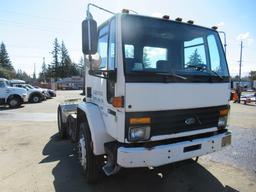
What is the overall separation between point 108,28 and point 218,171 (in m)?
3.24

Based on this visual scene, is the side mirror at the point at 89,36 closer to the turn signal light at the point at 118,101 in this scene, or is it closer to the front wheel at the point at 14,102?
the turn signal light at the point at 118,101

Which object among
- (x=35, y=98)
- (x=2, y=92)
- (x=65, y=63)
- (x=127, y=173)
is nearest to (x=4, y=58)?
(x=65, y=63)

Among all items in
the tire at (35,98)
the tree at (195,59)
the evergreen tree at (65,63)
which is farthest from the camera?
the evergreen tree at (65,63)

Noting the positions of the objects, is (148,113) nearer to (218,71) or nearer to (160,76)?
(160,76)

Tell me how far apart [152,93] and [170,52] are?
105 cm

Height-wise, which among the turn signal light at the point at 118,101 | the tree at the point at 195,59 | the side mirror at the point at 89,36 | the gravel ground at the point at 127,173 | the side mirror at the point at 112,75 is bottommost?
the gravel ground at the point at 127,173

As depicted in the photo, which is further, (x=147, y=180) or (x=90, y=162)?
(x=147, y=180)

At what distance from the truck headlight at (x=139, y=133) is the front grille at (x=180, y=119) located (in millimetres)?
74

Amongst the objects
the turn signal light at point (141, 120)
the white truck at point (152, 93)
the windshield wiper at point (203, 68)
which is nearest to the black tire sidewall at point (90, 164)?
Answer: the white truck at point (152, 93)

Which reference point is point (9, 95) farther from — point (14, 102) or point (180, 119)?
point (180, 119)

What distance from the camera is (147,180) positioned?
403 cm

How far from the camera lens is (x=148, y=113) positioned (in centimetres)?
296

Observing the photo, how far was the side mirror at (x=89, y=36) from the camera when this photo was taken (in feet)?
10.00

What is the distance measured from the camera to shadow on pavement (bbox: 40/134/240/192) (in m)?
3.74
